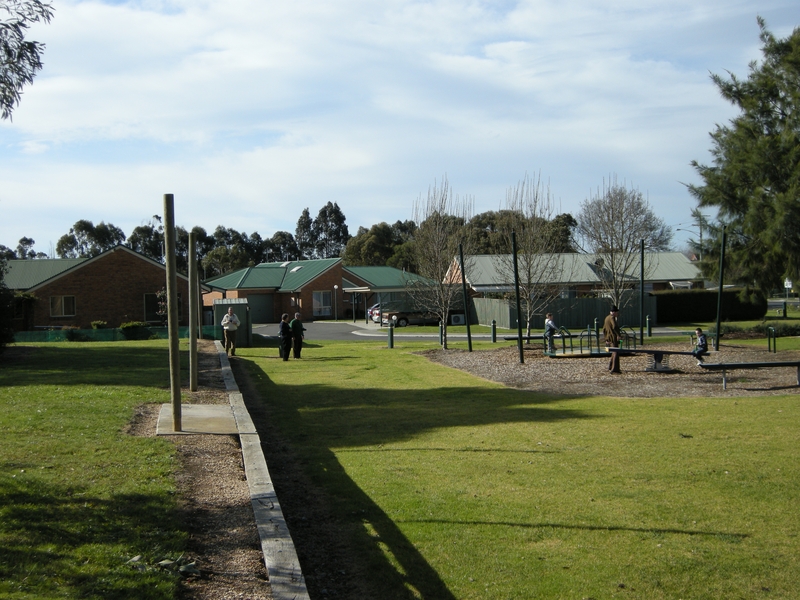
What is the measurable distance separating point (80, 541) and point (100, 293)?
43.6 metres

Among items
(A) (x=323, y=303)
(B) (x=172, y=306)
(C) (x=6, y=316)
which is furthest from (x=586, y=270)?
(B) (x=172, y=306)

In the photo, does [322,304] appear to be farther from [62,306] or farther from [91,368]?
[91,368]

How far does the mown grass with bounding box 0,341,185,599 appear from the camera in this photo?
4.62 meters

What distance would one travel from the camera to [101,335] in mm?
35531

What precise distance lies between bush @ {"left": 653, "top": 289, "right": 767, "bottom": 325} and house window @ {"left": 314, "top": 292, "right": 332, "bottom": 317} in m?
29.2

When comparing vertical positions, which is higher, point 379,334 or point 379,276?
point 379,276

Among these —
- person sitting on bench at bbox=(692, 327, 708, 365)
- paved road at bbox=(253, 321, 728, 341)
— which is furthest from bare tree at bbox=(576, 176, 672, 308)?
person sitting on bench at bbox=(692, 327, 708, 365)

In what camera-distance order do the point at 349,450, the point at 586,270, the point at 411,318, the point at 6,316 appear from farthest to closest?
1. the point at 586,270
2. the point at 411,318
3. the point at 6,316
4. the point at 349,450

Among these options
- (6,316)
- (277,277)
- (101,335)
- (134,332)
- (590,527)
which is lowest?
(590,527)

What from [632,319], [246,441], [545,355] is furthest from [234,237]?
[246,441]

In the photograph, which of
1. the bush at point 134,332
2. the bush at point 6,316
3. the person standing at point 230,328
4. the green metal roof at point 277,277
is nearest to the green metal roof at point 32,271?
Answer: the green metal roof at point 277,277

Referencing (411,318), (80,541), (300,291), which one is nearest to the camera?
(80,541)

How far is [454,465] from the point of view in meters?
8.91

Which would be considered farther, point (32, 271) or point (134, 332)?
point (32, 271)
